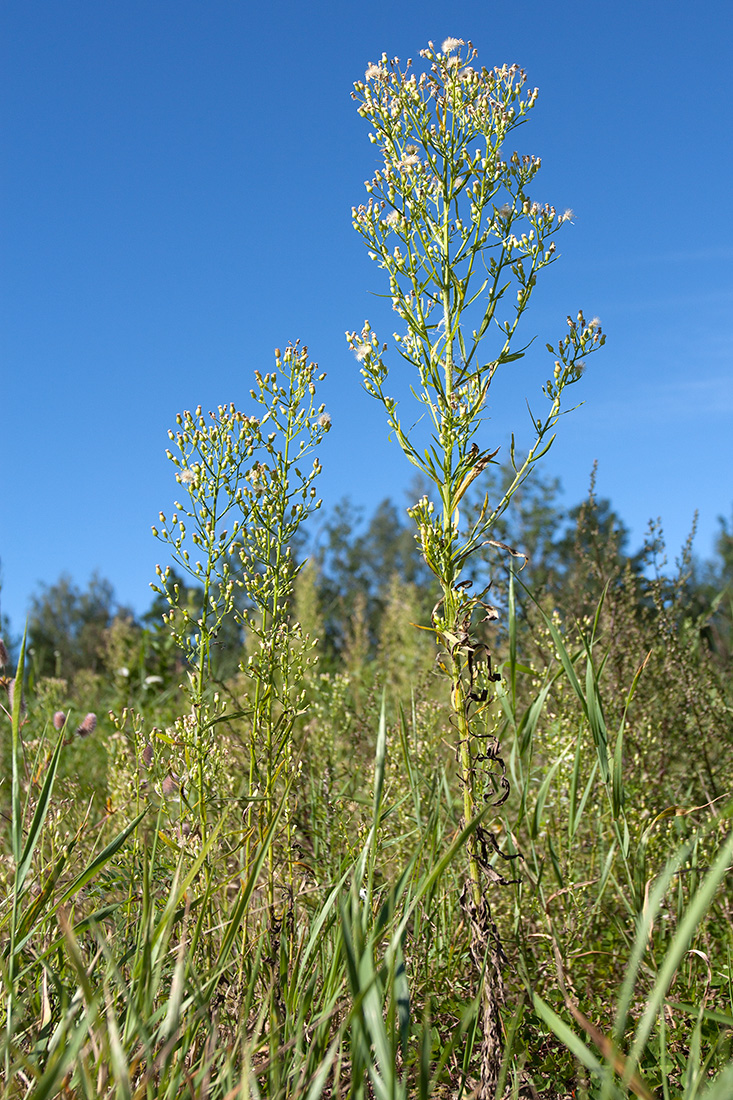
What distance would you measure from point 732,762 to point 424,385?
8.64 feet

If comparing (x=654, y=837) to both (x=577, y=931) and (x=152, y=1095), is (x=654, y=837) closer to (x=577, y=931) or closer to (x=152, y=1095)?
(x=577, y=931)

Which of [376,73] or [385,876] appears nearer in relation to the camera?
[376,73]

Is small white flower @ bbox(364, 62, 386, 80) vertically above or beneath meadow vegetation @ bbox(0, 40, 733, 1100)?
above

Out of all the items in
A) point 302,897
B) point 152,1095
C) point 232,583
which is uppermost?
point 232,583

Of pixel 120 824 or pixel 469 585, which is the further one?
pixel 120 824

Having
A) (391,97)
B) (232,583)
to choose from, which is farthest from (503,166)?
(232,583)

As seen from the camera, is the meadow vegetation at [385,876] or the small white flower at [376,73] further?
the small white flower at [376,73]

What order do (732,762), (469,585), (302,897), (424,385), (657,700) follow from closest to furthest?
(469,585) → (424,385) → (302,897) → (732,762) → (657,700)

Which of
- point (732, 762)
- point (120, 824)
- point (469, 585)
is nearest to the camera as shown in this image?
point (469, 585)

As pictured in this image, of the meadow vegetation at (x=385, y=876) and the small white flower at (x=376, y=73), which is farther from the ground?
the small white flower at (x=376, y=73)

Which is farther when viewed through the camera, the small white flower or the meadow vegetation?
the small white flower

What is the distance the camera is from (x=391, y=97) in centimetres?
242

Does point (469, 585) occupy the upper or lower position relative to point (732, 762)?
Answer: upper

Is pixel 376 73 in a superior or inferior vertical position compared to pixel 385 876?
superior
